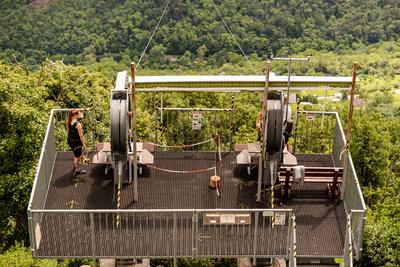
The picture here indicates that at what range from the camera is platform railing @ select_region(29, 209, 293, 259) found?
11.4 m

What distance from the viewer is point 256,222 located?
11180 millimetres

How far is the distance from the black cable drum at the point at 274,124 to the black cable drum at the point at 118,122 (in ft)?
9.43

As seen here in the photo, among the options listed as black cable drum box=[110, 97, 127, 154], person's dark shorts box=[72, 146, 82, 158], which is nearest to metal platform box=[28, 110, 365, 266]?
person's dark shorts box=[72, 146, 82, 158]

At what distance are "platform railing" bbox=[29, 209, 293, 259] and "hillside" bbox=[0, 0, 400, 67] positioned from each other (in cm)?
5336

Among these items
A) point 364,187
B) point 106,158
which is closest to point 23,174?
point 106,158

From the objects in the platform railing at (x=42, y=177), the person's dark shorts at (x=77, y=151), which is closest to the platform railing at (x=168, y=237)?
the platform railing at (x=42, y=177)

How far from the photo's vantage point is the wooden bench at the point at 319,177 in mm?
12688

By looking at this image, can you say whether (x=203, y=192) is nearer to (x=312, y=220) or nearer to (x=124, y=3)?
(x=312, y=220)

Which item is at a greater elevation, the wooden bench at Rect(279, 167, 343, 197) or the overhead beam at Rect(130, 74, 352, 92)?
the overhead beam at Rect(130, 74, 352, 92)

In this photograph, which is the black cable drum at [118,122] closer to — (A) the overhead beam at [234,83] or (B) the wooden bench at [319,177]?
(A) the overhead beam at [234,83]

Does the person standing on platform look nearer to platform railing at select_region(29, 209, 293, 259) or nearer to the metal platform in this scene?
the metal platform

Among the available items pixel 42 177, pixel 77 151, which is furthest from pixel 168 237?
pixel 77 151

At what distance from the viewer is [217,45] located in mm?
73875

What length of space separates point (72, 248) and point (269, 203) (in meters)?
4.02
